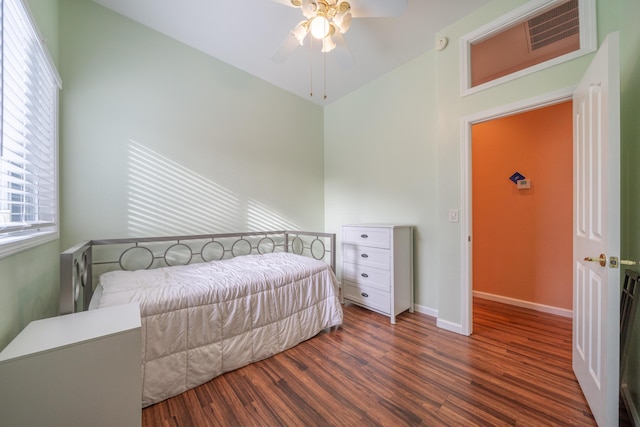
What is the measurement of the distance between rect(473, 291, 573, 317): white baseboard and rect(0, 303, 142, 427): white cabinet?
11.0ft

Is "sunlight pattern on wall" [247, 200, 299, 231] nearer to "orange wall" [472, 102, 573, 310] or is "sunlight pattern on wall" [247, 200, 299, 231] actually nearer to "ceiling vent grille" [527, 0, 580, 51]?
"orange wall" [472, 102, 573, 310]

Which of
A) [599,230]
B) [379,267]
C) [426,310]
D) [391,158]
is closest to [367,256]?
[379,267]

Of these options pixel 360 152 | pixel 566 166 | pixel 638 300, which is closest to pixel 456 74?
pixel 360 152

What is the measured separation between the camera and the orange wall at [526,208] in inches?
92.4

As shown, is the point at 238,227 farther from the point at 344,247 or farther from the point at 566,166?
the point at 566,166

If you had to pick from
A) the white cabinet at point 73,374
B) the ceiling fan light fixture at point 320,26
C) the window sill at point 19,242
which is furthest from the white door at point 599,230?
the window sill at point 19,242

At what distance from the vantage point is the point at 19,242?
3.17 ft

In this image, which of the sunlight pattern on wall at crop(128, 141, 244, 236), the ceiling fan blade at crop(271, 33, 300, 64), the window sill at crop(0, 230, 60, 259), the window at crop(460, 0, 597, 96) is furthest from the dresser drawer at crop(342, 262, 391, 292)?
the window sill at crop(0, 230, 60, 259)

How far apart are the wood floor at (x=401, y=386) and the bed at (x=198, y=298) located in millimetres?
125

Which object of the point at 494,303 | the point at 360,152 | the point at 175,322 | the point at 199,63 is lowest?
the point at 494,303

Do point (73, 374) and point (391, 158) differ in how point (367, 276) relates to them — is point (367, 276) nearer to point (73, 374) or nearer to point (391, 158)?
point (391, 158)

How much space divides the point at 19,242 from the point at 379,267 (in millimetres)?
2326

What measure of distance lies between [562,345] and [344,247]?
76.2 inches

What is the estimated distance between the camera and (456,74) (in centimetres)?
207
